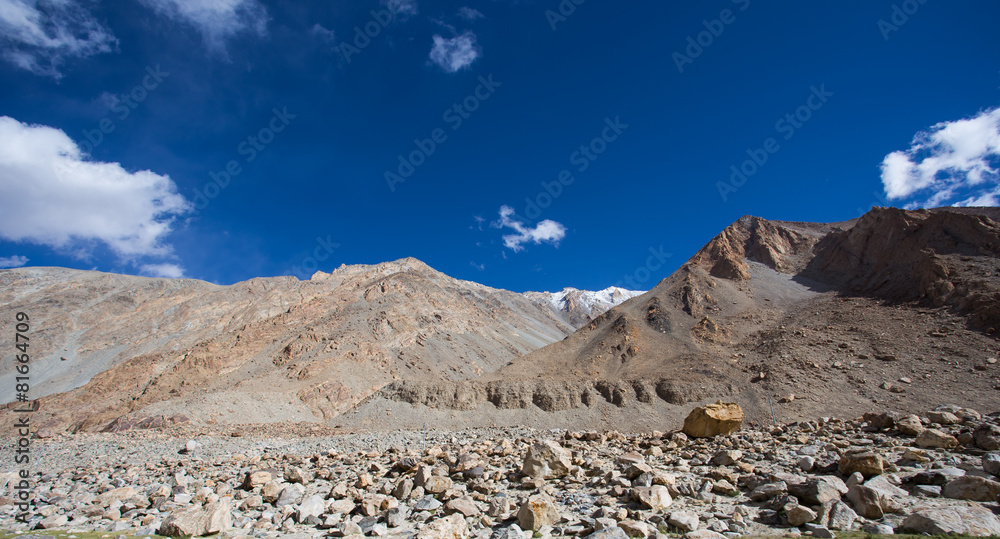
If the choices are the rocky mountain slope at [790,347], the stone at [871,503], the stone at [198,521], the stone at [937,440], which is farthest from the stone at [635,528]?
the rocky mountain slope at [790,347]

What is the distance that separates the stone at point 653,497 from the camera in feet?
34.9

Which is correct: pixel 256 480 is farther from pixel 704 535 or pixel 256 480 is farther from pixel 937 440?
pixel 937 440

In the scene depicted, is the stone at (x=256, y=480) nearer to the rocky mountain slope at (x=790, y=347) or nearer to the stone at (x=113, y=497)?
the stone at (x=113, y=497)

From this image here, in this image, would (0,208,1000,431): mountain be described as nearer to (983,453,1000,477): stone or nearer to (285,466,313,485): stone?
(983,453,1000,477): stone

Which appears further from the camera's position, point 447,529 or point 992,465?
point 992,465

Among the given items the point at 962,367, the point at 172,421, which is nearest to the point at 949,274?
the point at 962,367

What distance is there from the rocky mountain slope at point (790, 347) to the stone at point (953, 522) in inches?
1412

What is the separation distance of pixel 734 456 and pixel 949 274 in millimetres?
55105

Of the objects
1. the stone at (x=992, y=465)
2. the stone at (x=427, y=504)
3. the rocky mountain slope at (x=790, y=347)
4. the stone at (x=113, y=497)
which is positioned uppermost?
the rocky mountain slope at (x=790, y=347)

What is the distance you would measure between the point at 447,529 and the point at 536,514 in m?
2.19

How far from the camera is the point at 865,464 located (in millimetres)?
11344

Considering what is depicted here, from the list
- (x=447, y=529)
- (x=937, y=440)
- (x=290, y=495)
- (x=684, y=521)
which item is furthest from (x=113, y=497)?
(x=937, y=440)

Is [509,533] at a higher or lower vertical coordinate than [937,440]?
lower

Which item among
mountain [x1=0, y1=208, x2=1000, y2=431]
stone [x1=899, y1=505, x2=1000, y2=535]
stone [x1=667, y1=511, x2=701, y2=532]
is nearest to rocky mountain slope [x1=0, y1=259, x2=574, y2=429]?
mountain [x1=0, y1=208, x2=1000, y2=431]
